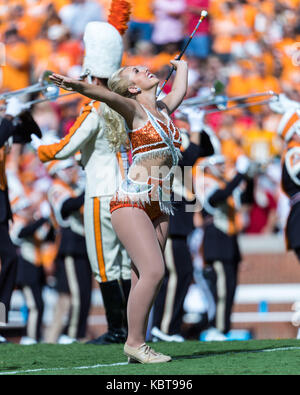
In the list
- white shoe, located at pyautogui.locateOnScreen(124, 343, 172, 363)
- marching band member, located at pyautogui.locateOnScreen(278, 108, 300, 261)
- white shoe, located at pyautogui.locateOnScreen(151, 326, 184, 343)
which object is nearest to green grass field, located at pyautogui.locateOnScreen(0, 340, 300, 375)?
white shoe, located at pyautogui.locateOnScreen(124, 343, 172, 363)

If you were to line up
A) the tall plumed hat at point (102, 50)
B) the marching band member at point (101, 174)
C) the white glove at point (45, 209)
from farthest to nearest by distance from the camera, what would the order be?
the white glove at point (45, 209) → the tall plumed hat at point (102, 50) → the marching band member at point (101, 174)

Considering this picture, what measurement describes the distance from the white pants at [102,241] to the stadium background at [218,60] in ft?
13.0

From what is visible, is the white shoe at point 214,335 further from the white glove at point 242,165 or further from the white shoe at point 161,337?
the white glove at point 242,165

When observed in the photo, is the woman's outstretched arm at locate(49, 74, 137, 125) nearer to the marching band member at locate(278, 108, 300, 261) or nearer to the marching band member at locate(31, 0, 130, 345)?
the marching band member at locate(31, 0, 130, 345)

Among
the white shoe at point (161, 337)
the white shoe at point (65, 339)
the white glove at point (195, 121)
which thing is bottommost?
the white shoe at point (65, 339)

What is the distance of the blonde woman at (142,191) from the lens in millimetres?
5566

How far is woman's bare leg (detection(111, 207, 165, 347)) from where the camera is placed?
5.55 m

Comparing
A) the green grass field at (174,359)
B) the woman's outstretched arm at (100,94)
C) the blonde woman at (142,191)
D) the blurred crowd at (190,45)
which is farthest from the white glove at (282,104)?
the blurred crowd at (190,45)

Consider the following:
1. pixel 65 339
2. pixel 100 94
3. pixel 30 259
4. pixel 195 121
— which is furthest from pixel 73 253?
pixel 100 94

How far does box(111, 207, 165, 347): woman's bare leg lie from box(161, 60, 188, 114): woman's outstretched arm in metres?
0.84

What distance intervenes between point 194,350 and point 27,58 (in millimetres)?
9343

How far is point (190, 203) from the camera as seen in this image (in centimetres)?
902
